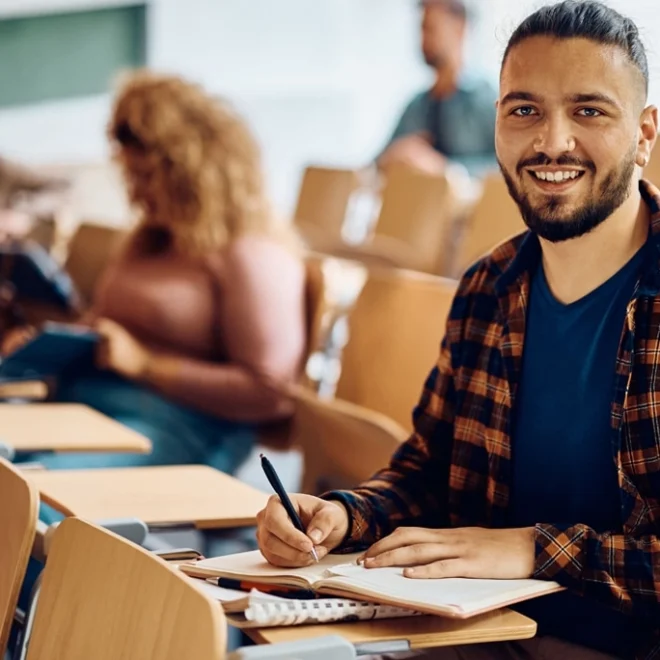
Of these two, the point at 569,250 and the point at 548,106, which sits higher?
the point at 548,106

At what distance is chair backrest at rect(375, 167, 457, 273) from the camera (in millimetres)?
5043

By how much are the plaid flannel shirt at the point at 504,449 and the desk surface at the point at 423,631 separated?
14 cm

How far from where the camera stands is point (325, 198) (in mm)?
6145

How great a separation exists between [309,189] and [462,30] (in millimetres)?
1029

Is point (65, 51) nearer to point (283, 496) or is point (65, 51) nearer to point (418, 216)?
point (418, 216)

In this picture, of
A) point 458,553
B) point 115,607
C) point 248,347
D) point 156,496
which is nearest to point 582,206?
point 458,553

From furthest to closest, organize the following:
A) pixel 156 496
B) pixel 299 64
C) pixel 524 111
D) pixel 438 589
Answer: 1. pixel 299 64
2. pixel 156 496
3. pixel 524 111
4. pixel 438 589

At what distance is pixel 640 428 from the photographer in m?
1.56

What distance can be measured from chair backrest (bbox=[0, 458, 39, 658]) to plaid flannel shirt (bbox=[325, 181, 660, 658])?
1.36 ft

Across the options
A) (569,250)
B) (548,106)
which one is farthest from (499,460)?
(548,106)

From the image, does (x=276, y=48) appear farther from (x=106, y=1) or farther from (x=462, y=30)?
(x=462, y=30)

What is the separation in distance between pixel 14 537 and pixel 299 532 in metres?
0.34

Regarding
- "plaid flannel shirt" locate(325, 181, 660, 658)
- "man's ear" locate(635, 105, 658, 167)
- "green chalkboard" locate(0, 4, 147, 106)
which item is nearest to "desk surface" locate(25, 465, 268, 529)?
"plaid flannel shirt" locate(325, 181, 660, 658)

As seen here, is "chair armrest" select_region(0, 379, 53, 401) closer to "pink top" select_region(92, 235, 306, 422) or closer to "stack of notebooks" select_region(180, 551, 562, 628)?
"pink top" select_region(92, 235, 306, 422)
